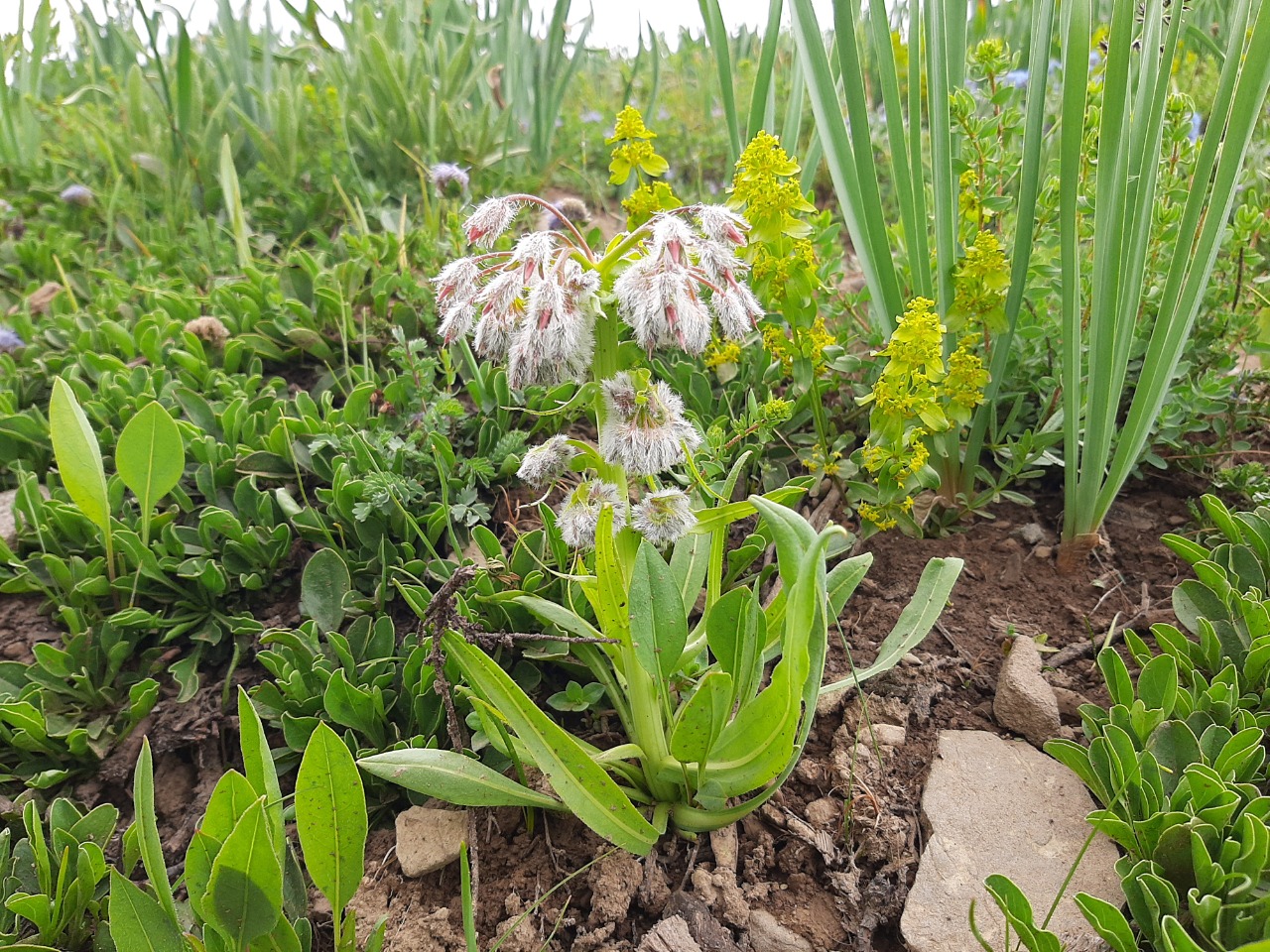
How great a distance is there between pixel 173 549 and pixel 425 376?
0.78 meters

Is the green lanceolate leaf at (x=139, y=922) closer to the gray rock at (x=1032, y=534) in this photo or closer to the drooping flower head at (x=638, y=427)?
the drooping flower head at (x=638, y=427)

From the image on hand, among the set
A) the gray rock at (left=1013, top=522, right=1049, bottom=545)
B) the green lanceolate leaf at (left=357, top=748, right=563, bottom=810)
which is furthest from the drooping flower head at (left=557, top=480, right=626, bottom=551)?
the gray rock at (left=1013, top=522, right=1049, bottom=545)

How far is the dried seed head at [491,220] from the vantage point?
140 cm

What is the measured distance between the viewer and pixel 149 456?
6.83 ft

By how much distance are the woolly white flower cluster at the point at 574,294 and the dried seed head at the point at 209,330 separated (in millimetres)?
1702

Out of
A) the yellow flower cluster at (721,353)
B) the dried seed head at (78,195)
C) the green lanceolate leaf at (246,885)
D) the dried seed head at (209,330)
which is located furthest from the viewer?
the dried seed head at (78,195)

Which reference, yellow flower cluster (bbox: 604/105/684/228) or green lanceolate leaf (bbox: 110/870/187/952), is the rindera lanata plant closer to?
green lanceolate leaf (bbox: 110/870/187/952)

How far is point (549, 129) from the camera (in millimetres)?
4348

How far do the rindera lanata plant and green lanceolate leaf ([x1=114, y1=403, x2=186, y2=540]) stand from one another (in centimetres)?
99

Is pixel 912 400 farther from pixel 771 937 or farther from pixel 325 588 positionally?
pixel 325 588

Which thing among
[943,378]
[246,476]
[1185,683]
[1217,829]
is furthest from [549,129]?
[1217,829]

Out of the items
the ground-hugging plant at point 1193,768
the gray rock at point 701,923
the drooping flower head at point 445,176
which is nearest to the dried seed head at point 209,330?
the drooping flower head at point 445,176

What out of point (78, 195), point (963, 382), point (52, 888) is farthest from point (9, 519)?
point (963, 382)

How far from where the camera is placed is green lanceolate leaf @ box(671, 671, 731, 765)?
1.35 metres
